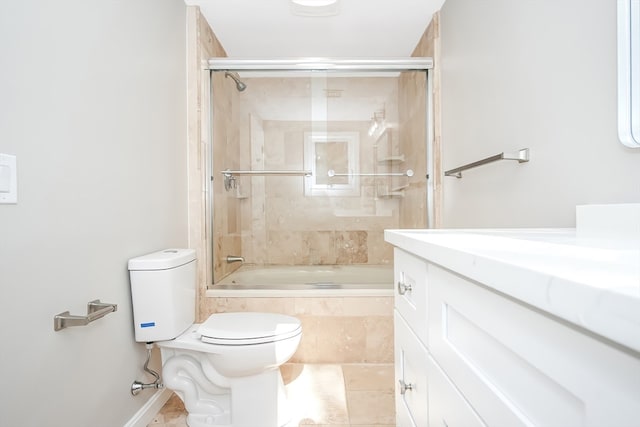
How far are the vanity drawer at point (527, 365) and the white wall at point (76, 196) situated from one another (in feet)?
3.59

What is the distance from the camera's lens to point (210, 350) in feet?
4.65

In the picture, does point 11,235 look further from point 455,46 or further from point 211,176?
point 455,46

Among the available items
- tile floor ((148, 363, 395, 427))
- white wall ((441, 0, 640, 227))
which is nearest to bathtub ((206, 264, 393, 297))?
tile floor ((148, 363, 395, 427))

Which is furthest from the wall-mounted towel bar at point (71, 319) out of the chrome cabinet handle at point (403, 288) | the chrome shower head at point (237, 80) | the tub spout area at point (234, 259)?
the chrome shower head at point (237, 80)

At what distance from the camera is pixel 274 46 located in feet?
8.39

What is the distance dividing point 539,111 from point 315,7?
59.1 inches

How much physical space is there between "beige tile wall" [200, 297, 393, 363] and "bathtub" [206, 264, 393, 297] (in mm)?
45

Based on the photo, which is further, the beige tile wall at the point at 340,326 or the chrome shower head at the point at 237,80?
the chrome shower head at the point at 237,80

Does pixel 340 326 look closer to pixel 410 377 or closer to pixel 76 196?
pixel 410 377

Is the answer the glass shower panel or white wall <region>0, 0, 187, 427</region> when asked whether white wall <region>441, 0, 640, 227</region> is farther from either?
white wall <region>0, 0, 187, 427</region>

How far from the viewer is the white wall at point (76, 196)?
89 cm

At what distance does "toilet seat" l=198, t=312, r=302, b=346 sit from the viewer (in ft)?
4.60

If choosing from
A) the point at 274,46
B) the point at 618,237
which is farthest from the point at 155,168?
the point at 618,237

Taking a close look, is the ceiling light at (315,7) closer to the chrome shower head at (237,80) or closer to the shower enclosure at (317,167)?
the shower enclosure at (317,167)
